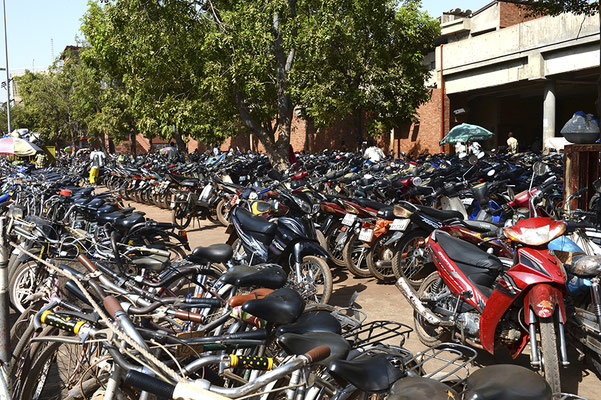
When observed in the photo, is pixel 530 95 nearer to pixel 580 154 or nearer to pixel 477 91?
pixel 477 91

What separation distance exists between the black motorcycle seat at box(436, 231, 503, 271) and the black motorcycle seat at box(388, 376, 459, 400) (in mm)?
2273

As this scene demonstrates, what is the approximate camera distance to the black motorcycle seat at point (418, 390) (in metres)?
1.83

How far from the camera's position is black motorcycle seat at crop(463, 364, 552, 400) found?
1.79m

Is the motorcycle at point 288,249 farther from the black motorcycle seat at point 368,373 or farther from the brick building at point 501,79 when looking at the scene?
the brick building at point 501,79

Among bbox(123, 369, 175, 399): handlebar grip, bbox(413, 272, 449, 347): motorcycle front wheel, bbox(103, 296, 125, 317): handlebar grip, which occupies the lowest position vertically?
bbox(413, 272, 449, 347): motorcycle front wheel

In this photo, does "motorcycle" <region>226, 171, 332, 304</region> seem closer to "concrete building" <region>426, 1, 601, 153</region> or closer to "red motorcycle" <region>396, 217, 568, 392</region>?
"red motorcycle" <region>396, 217, 568, 392</region>

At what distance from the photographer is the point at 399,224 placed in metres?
5.73

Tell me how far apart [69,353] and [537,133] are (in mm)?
30732

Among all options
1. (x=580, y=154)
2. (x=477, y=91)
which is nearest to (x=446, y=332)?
(x=580, y=154)

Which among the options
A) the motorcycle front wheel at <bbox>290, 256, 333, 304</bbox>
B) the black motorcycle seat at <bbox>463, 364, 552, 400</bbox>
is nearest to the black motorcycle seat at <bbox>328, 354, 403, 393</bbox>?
the black motorcycle seat at <bbox>463, 364, 552, 400</bbox>

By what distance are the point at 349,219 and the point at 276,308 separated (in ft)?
12.8

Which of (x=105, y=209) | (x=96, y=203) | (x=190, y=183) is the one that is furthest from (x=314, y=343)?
(x=190, y=183)

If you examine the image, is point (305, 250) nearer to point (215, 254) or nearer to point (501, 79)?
point (215, 254)

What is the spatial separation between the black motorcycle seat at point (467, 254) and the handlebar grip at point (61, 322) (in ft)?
9.17
